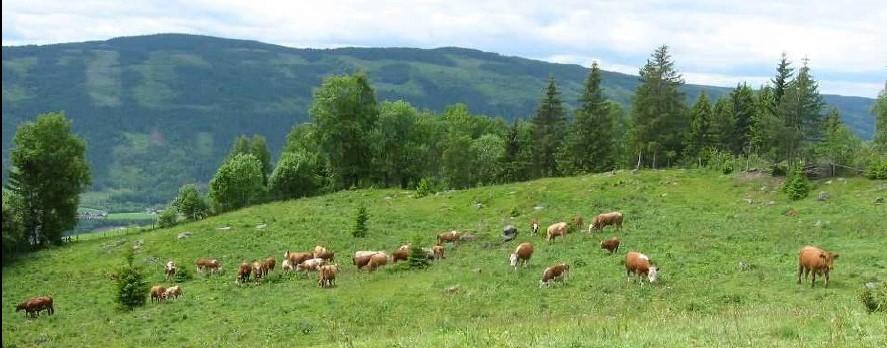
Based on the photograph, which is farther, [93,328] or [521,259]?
[521,259]

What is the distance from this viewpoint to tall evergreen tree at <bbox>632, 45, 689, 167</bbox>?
69312 mm

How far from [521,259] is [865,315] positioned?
18997mm

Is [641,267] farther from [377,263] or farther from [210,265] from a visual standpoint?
[210,265]

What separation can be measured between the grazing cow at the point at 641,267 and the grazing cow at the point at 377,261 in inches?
588

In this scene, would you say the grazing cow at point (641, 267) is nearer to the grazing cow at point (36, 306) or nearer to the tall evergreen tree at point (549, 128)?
the grazing cow at point (36, 306)

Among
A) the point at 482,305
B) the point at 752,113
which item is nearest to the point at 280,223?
the point at 482,305

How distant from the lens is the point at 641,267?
2702 cm

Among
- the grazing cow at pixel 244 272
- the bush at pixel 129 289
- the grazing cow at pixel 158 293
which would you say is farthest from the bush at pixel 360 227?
the bush at pixel 129 289

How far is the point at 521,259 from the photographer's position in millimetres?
33312

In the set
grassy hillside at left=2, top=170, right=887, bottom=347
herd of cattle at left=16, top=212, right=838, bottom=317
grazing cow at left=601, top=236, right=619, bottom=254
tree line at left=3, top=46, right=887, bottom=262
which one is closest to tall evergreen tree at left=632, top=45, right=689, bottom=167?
tree line at left=3, top=46, right=887, bottom=262

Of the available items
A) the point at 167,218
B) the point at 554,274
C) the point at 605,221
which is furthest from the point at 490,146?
the point at 554,274

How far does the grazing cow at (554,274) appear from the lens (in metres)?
28.5

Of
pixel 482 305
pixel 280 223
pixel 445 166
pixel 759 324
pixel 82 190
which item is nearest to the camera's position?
pixel 759 324

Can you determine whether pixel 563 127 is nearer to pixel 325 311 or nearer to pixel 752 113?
pixel 752 113
